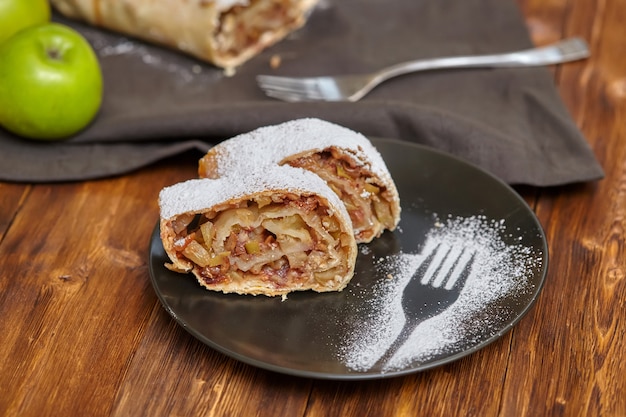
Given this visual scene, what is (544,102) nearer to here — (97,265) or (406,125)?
(406,125)

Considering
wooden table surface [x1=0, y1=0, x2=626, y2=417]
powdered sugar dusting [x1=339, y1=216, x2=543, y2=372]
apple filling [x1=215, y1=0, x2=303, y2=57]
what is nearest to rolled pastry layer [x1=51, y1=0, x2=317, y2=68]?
apple filling [x1=215, y1=0, x2=303, y2=57]

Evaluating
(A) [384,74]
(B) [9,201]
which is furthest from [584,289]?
(B) [9,201]

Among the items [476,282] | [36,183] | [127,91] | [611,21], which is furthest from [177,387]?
[611,21]

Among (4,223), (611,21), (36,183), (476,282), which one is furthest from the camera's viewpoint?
(611,21)

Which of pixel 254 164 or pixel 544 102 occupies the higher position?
pixel 254 164

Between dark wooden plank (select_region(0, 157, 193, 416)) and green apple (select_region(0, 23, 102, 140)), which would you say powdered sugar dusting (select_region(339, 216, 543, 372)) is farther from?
green apple (select_region(0, 23, 102, 140))

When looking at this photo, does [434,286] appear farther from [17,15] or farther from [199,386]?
[17,15]
